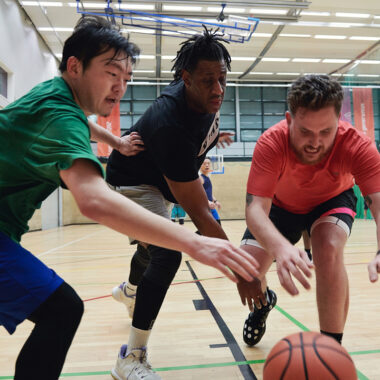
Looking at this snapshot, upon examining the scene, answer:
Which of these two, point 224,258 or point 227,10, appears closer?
point 224,258

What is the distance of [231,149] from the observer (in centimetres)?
1864

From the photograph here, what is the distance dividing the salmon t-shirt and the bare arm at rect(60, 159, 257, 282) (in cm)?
108

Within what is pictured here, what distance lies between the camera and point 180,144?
2.06 m

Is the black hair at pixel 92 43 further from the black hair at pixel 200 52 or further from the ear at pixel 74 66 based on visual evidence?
the black hair at pixel 200 52

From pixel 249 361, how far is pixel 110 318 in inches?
56.0

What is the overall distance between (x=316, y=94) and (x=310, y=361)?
1274 millimetres

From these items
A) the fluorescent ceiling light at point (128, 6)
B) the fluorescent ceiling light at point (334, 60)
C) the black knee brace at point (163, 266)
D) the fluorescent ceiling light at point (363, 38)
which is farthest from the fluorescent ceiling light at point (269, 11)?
the black knee brace at point (163, 266)

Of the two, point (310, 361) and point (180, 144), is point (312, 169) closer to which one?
point (180, 144)

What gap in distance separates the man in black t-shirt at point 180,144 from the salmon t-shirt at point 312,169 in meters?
0.34

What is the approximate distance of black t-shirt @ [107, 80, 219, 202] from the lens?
205 centimetres

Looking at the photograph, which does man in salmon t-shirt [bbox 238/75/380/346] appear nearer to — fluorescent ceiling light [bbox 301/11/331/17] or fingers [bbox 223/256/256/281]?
fingers [bbox 223/256/256/281]

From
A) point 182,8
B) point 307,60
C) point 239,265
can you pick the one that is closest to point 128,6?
point 182,8

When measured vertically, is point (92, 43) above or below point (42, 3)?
below

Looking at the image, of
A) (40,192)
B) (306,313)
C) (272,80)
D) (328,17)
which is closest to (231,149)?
(272,80)
